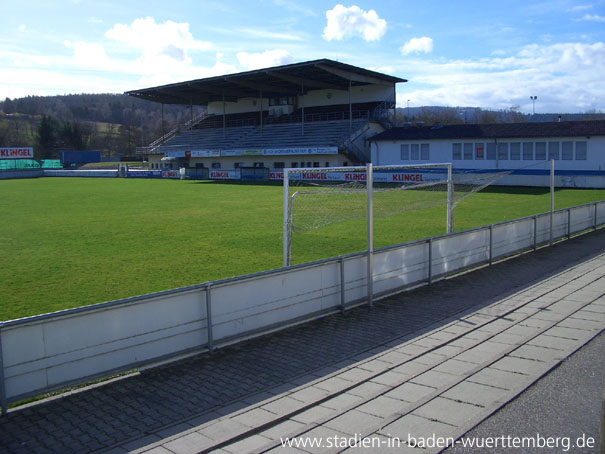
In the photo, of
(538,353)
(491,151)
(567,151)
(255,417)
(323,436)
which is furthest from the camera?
(491,151)

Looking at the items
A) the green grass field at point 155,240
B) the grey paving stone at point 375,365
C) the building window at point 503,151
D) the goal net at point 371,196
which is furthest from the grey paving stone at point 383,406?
the building window at point 503,151

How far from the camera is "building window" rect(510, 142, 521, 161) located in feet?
143

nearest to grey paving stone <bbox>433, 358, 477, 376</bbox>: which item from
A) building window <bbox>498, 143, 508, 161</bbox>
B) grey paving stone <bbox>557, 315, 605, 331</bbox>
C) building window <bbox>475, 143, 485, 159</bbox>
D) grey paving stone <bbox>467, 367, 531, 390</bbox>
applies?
grey paving stone <bbox>467, 367, 531, 390</bbox>

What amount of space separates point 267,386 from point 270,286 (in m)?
2.02

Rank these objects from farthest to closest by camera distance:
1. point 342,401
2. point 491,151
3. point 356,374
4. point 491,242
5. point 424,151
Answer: point 424,151, point 491,151, point 491,242, point 356,374, point 342,401

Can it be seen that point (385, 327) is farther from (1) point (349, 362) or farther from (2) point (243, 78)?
(2) point (243, 78)

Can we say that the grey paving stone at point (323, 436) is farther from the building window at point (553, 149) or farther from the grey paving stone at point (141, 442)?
the building window at point (553, 149)

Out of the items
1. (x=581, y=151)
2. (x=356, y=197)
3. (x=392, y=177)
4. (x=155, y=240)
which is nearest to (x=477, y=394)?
(x=155, y=240)

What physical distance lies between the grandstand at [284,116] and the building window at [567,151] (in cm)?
1936

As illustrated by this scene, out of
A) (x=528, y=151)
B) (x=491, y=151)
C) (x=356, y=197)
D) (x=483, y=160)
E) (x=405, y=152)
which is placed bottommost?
(x=356, y=197)

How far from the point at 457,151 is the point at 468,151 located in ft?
3.30

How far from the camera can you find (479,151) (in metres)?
45.3

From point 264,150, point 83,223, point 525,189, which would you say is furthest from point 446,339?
point 264,150

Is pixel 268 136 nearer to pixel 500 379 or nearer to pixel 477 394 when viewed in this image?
pixel 500 379
